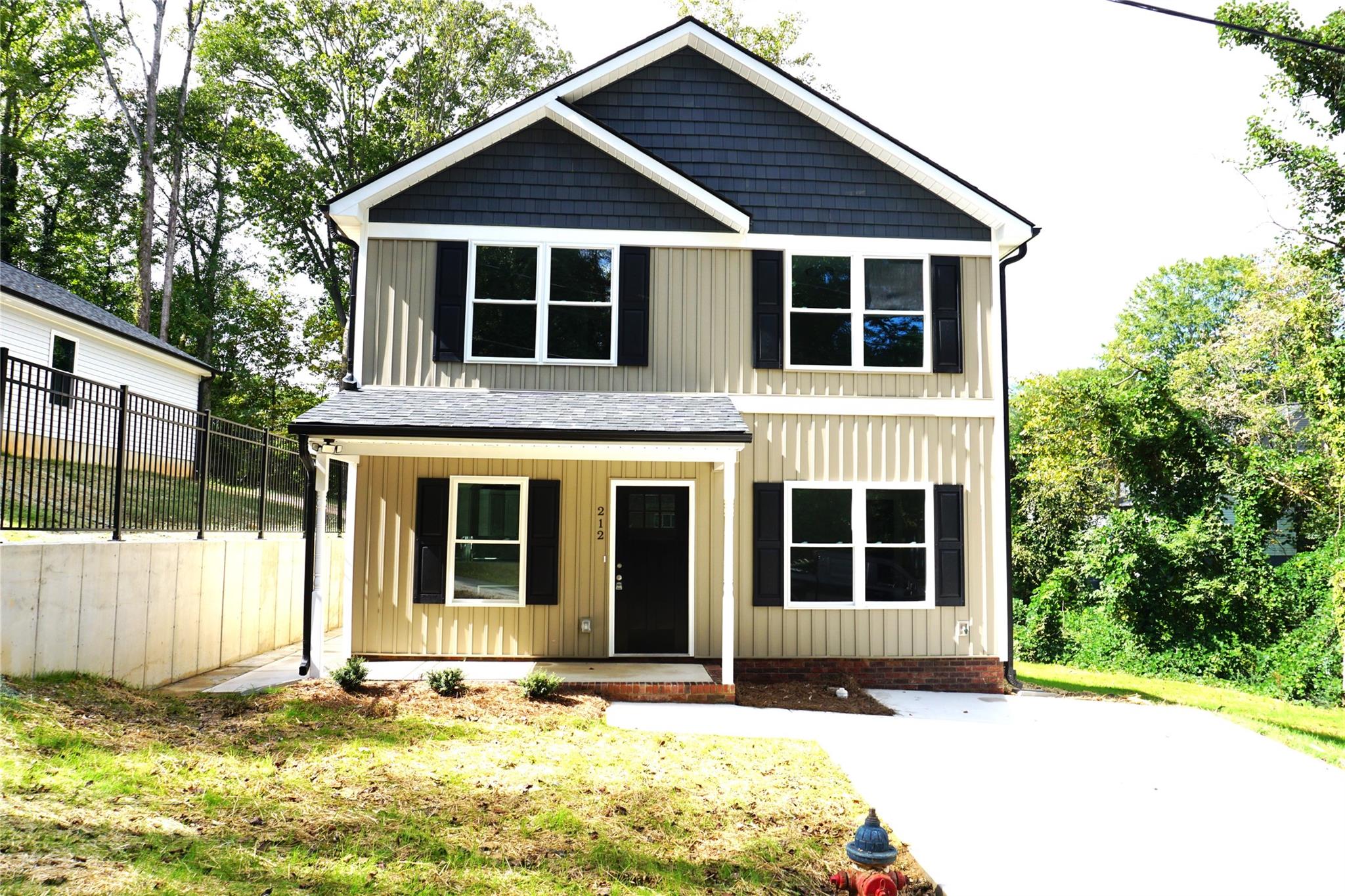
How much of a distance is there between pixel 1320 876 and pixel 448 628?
829cm

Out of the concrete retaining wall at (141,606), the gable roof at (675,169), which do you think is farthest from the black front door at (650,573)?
the concrete retaining wall at (141,606)

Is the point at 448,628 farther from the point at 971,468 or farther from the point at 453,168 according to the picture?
the point at 971,468

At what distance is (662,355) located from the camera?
10641 mm

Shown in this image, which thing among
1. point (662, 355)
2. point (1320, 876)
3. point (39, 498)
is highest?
point (662, 355)

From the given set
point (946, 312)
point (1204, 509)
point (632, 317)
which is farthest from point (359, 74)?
point (1204, 509)

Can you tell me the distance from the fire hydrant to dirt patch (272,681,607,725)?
13.0 ft

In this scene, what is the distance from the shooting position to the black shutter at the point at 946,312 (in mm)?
10789

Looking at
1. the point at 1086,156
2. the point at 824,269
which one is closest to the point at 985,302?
the point at 824,269

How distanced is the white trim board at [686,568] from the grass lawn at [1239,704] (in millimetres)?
5490

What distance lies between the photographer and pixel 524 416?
30.3 ft

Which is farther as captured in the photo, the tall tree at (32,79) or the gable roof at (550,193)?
the tall tree at (32,79)

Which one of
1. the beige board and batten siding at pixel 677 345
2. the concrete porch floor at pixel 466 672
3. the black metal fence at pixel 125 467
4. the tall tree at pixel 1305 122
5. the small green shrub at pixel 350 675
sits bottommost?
the concrete porch floor at pixel 466 672

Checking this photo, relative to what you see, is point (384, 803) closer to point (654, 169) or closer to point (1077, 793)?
point (1077, 793)

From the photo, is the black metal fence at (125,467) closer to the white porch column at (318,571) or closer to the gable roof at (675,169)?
the white porch column at (318,571)
